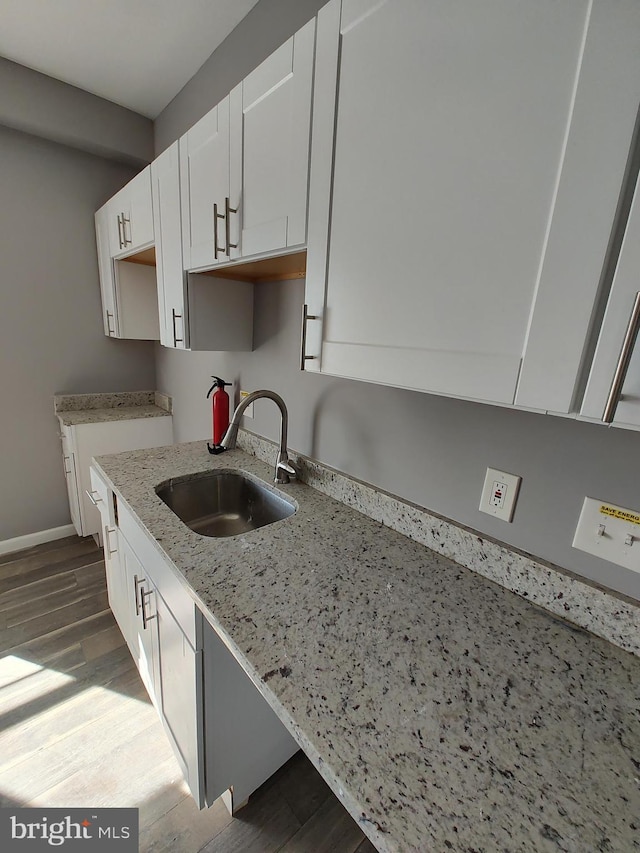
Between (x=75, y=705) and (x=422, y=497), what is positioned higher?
(x=422, y=497)

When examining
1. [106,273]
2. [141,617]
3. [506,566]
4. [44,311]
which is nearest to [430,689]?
[506,566]

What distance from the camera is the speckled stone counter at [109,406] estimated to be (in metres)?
2.30

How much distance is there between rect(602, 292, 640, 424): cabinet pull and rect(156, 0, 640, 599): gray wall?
1.01 feet

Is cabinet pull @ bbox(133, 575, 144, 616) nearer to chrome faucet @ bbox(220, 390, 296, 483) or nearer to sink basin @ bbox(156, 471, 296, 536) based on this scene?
sink basin @ bbox(156, 471, 296, 536)

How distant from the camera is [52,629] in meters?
1.74

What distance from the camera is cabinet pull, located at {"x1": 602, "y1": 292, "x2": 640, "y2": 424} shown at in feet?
1.42

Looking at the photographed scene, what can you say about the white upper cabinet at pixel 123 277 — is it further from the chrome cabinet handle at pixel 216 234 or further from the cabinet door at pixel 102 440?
the chrome cabinet handle at pixel 216 234

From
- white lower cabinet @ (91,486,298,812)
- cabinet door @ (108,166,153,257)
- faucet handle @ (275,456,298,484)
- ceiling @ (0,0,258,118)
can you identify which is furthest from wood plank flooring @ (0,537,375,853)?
ceiling @ (0,0,258,118)

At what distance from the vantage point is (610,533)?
71 cm

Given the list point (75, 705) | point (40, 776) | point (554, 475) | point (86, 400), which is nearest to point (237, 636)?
point (554, 475)

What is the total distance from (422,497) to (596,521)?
416mm

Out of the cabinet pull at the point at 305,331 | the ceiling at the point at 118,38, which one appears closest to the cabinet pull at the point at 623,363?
the cabinet pull at the point at 305,331

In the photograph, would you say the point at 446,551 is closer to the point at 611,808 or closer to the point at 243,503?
the point at 611,808

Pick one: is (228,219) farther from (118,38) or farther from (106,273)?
(106,273)
